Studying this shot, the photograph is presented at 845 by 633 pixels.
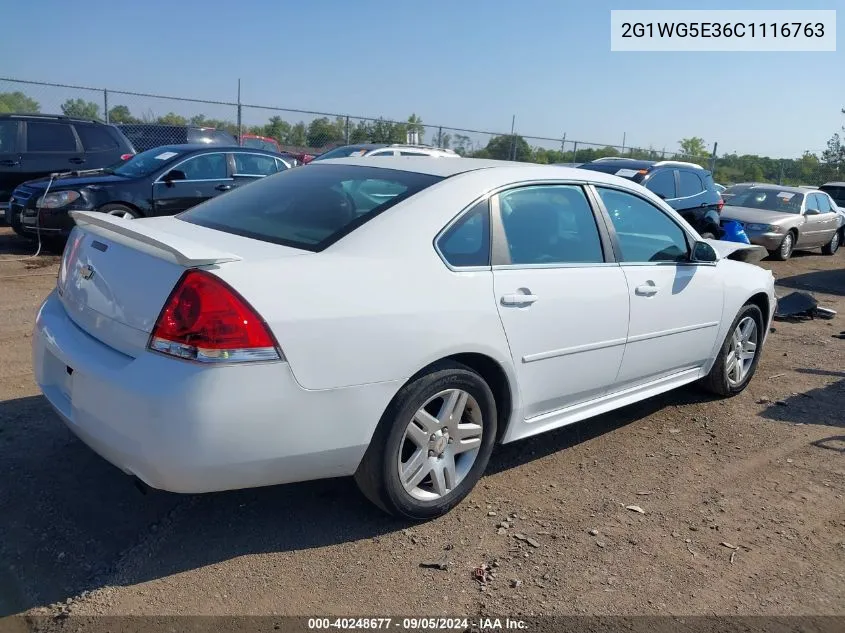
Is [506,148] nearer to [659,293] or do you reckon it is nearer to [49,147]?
[49,147]

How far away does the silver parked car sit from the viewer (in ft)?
46.5

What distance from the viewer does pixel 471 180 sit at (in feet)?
11.6

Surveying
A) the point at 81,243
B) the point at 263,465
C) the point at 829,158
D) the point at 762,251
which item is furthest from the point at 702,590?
the point at 829,158

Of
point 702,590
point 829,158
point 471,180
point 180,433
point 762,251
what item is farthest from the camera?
point 829,158

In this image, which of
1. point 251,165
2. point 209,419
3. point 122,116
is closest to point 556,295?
point 209,419

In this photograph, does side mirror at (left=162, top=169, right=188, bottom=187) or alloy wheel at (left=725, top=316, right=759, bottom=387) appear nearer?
alloy wheel at (left=725, top=316, right=759, bottom=387)

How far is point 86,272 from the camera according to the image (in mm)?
3127

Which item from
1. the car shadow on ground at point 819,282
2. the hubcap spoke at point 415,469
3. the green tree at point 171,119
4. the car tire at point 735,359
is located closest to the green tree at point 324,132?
the green tree at point 171,119

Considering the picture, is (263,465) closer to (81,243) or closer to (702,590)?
(81,243)

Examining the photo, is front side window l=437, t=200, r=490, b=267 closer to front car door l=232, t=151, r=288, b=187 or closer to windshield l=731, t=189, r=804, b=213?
front car door l=232, t=151, r=288, b=187

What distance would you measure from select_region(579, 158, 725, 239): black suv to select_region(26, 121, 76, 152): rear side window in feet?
27.1

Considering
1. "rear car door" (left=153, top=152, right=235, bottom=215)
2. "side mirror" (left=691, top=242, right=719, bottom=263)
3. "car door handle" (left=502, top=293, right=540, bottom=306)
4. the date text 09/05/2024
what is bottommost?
the date text 09/05/2024

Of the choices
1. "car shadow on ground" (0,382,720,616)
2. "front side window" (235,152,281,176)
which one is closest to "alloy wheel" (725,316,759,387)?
"car shadow on ground" (0,382,720,616)

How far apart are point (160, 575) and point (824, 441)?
4.03 m
